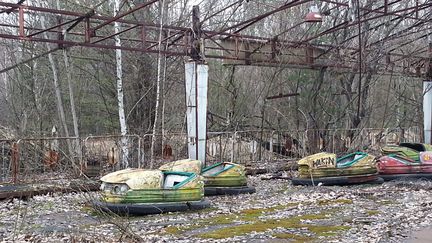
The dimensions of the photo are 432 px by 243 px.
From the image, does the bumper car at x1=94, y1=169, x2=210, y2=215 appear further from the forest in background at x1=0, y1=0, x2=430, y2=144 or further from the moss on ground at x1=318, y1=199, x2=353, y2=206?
the forest in background at x1=0, y1=0, x2=430, y2=144

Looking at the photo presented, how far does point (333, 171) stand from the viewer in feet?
35.2

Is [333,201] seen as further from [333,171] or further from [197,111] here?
[197,111]

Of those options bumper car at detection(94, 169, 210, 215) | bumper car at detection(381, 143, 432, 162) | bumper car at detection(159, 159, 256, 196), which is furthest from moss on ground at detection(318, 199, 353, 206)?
bumper car at detection(381, 143, 432, 162)

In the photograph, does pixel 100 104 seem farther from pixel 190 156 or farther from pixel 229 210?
pixel 229 210

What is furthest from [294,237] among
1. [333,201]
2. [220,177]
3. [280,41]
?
[280,41]

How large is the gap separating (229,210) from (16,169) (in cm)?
431

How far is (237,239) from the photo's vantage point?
5.82 metres

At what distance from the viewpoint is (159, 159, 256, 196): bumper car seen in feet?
30.8

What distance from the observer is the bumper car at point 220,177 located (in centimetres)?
938

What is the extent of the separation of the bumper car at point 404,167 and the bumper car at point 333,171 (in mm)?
587

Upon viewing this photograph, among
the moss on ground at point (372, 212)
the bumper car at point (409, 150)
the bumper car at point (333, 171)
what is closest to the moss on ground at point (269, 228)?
the moss on ground at point (372, 212)

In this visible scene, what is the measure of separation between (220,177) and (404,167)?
4.45m

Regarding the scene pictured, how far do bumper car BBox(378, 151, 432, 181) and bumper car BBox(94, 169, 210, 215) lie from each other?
5107 millimetres

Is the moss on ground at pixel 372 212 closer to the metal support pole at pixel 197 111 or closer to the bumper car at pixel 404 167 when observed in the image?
the bumper car at pixel 404 167
